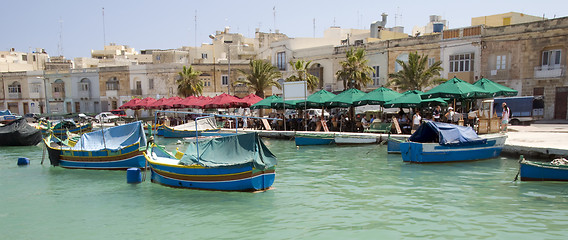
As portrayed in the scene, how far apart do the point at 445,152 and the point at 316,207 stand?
8.94 meters

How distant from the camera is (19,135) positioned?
33312mm

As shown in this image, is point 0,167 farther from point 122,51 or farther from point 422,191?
point 122,51

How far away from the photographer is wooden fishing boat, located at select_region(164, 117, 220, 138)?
3347 centimetres

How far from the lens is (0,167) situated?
2312 cm

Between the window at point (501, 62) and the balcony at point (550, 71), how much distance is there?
93.9 inches

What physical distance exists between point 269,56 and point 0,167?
37629 millimetres

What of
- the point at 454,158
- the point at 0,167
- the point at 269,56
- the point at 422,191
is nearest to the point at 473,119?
the point at 454,158

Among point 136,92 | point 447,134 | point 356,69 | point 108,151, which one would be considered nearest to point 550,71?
point 356,69

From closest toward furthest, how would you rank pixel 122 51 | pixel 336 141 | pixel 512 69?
pixel 336 141, pixel 512 69, pixel 122 51

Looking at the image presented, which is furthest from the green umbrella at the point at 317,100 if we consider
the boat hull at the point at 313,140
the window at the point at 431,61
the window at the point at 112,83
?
the window at the point at 112,83

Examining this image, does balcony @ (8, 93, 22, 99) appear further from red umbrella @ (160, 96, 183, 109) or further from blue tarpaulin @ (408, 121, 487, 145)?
blue tarpaulin @ (408, 121, 487, 145)

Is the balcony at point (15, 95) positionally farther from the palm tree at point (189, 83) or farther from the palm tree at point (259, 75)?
the palm tree at point (259, 75)

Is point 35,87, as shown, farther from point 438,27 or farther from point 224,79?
point 438,27

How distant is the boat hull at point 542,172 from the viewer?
1389 cm
